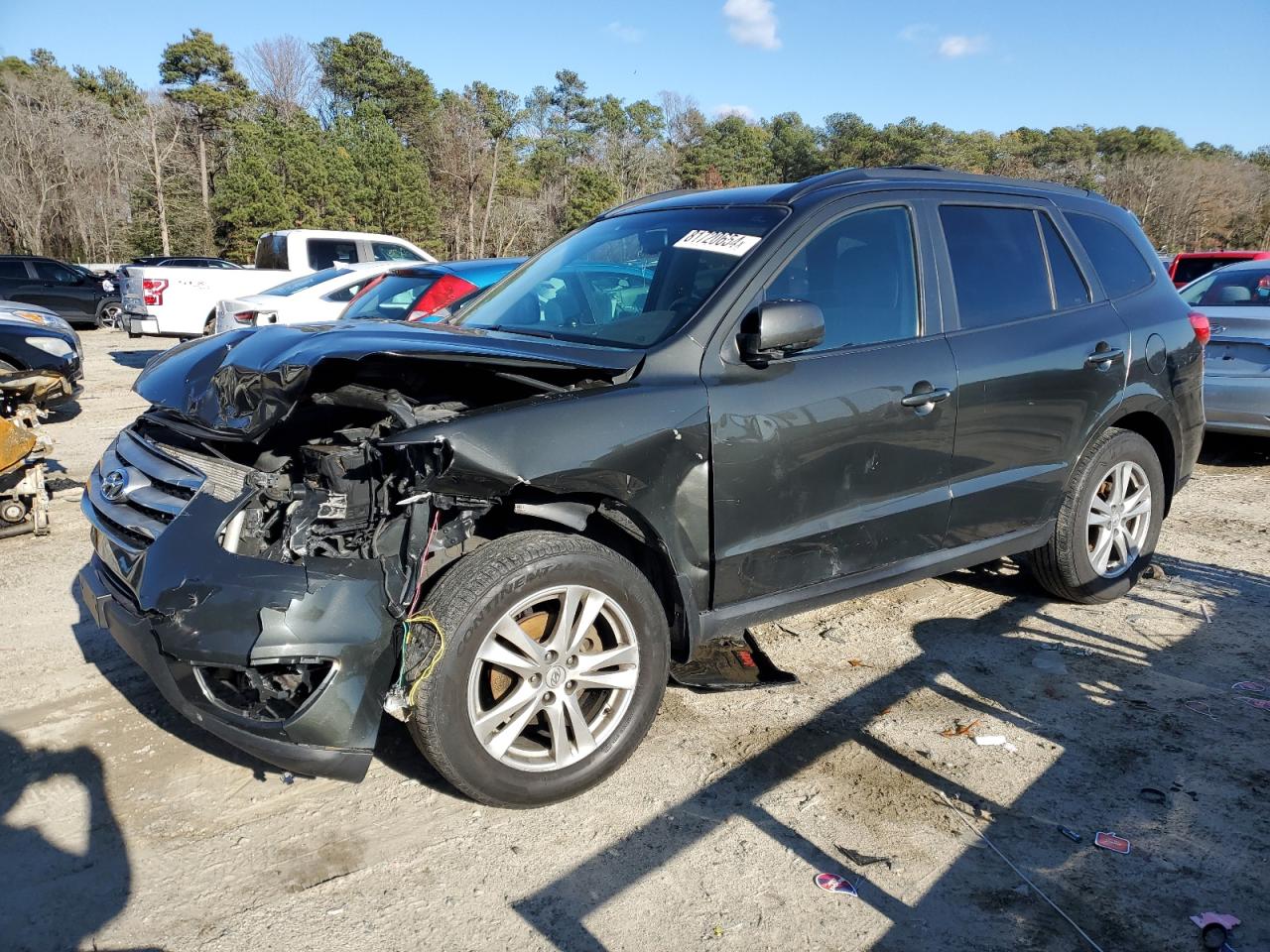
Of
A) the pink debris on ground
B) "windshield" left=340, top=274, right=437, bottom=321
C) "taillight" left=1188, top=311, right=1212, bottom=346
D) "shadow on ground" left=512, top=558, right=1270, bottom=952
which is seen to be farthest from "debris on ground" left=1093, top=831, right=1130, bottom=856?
"windshield" left=340, top=274, right=437, bottom=321

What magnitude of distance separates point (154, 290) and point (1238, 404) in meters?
15.2

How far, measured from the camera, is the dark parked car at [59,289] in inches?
813

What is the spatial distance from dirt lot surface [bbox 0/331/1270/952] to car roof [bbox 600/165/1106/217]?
2005 mm

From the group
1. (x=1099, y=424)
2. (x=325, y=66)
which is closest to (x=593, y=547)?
(x=1099, y=424)

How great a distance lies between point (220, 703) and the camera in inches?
105

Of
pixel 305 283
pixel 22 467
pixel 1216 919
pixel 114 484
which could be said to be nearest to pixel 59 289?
pixel 305 283

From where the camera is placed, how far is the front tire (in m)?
2.73

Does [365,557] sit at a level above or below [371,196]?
below

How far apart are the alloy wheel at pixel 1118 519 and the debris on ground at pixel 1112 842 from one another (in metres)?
2.00

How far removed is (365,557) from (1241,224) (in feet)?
173

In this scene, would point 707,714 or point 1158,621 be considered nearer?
point 707,714

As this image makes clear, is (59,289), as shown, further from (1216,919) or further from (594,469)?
(1216,919)

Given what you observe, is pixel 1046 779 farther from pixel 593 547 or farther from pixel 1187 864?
pixel 593 547

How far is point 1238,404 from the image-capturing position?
746cm
